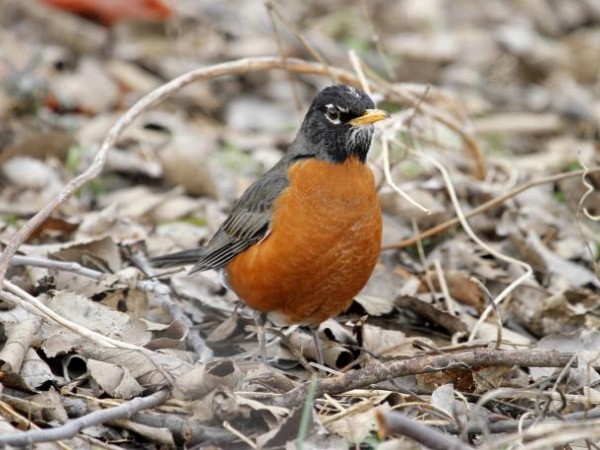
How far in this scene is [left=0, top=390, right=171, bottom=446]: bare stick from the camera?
353cm

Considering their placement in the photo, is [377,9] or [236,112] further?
[377,9]

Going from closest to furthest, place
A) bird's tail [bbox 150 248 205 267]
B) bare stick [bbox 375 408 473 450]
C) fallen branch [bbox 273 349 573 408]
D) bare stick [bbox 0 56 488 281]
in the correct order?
1. bare stick [bbox 375 408 473 450]
2. fallen branch [bbox 273 349 573 408]
3. bare stick [bbox 0 56 488 281]
4. bird's tail [bbox 150 248 205 267]

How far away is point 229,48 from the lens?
9805 mm

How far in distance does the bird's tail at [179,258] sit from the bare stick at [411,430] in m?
2.38

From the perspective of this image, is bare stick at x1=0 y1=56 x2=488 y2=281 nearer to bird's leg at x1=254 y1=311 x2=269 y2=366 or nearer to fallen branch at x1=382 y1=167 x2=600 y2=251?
fallen branch at x1=382 y1=167 x2=600 y2=251

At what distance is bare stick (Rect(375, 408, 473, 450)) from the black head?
6.46ft

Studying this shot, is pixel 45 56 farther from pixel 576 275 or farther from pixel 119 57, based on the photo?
pixel 576 275

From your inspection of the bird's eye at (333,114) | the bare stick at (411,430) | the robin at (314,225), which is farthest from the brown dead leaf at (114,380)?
the bird's eye at (333,114)

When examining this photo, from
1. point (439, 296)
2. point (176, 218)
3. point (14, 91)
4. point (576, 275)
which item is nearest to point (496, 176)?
point (576, 275)

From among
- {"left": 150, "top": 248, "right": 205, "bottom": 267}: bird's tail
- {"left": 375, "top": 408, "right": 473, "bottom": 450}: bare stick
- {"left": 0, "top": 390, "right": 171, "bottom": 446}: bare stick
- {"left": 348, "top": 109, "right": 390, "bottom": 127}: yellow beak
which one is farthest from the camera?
{"left": 150, "top": 248, "right": 205, "bottom": 267}: bird's tail

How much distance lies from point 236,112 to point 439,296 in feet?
12.4

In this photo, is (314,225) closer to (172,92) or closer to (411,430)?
(172,92)

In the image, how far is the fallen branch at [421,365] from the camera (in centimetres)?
424

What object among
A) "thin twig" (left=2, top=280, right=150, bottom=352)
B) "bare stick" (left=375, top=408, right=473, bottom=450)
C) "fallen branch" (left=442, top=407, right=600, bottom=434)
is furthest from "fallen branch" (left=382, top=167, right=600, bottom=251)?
"bare stick" (left=375, top=408, right=473, bottom=450)
